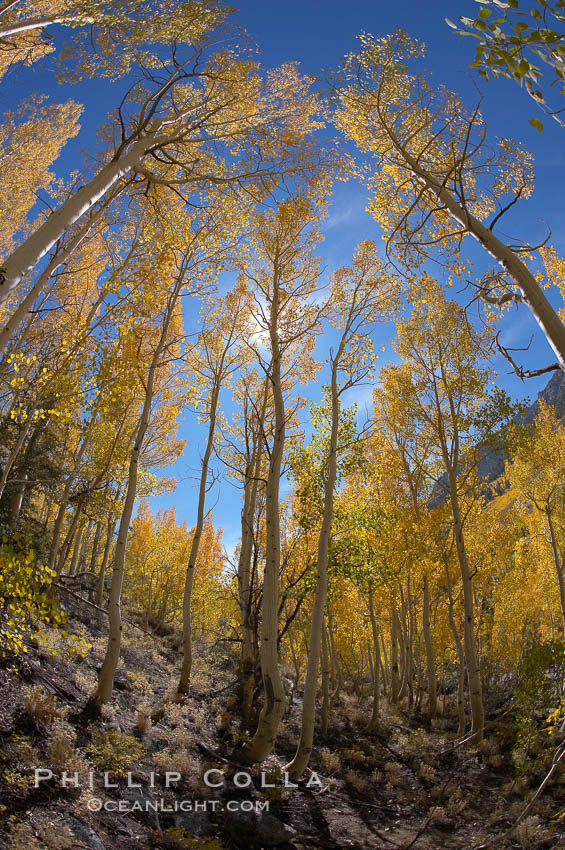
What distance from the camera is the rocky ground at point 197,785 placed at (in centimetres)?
387

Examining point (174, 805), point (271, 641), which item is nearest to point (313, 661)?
point (271, 641)

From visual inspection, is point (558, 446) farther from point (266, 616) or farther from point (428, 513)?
point (266, 616)

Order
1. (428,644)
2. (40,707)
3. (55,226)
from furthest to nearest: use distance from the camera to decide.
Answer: (428,644)
(40,707)
(55,226)

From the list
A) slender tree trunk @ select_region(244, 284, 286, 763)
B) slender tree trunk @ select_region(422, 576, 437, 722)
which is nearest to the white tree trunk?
slender tree trunk @ select_region(244, 284, 286, 763)

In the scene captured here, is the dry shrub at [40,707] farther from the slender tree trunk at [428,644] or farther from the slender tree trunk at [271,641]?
the slender tree trunk at [428,644]

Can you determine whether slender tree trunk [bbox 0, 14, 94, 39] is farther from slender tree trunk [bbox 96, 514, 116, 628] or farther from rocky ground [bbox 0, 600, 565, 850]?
slender tree trunk [bbox 96, 514, 116, 628]

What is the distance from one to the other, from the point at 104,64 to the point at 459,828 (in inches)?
405

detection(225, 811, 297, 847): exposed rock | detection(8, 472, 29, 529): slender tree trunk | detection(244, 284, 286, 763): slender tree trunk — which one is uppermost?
detection(8, 472, 29, 529): slender tree trunk

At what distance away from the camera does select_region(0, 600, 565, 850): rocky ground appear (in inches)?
152

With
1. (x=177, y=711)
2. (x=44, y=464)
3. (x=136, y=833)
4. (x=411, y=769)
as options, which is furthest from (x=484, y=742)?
(x=44, y=464)

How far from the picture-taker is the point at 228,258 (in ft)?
25.4

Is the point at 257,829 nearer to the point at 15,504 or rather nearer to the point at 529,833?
the point at 529,833

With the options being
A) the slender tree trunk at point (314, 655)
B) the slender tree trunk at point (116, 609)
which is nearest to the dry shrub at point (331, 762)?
the slender tree trunk at point (314, 655)

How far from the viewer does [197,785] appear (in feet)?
17.7
